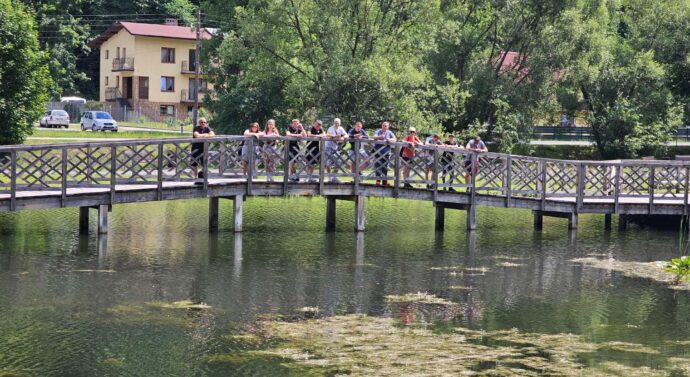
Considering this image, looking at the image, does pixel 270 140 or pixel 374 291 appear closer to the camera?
pixel 374 291

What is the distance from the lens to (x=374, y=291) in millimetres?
21594

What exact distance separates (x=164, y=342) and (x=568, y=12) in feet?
122

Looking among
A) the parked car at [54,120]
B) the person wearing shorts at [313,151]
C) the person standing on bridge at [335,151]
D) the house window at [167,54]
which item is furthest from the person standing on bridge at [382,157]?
the house window at [167,54]

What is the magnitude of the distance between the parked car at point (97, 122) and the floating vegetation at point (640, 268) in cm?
4285

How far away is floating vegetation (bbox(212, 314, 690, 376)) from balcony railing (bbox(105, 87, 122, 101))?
68.1 metres

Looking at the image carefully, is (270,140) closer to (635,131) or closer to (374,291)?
(374,291)

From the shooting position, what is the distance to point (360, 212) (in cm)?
3052

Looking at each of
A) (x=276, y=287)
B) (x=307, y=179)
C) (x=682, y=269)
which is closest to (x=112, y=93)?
(x=307, y=179)

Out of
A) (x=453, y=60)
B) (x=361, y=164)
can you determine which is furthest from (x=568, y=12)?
(x=361, y=164)

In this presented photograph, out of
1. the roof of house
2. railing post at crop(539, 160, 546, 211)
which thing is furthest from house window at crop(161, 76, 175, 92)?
railing post at crop(539, 160, 546, 211)

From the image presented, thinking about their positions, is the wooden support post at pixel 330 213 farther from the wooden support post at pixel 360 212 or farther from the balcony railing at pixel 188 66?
the balcony railing at pixel 188 66

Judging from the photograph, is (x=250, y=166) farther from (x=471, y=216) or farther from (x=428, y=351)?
(x=428, y=351)

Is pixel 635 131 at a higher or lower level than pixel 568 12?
lower

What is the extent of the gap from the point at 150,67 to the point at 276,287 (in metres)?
64.0
